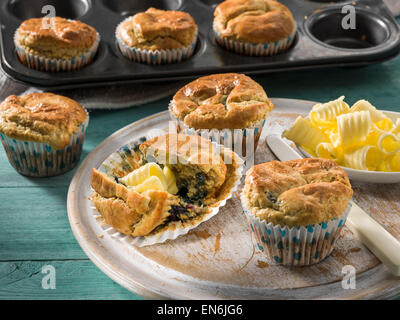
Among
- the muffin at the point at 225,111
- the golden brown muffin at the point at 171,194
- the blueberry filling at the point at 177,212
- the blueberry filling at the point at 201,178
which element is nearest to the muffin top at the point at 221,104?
the muffin at the point at 225,111

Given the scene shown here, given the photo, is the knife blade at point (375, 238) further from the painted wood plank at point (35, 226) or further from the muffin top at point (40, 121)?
the muffin top at point (40, 121)

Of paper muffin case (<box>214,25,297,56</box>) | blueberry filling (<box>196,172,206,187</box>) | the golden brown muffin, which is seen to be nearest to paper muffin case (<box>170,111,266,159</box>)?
the golden brown muffin

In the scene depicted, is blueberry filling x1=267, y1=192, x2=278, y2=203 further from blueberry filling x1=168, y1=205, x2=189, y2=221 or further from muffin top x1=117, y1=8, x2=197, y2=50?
muffin top x1=117, y1=8, x2=197, y2=50

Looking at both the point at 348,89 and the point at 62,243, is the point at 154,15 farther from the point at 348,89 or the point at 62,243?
the point at 62,243

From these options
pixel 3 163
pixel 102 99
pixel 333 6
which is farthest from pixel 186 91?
pixel 333 6

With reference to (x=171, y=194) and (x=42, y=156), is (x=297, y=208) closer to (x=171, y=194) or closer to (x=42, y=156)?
(x=171, y=194)

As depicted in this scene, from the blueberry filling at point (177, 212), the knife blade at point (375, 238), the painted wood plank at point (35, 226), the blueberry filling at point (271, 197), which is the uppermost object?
the blueberry filling at point (271, 197)

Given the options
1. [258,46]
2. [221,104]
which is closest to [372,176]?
[221,104]
